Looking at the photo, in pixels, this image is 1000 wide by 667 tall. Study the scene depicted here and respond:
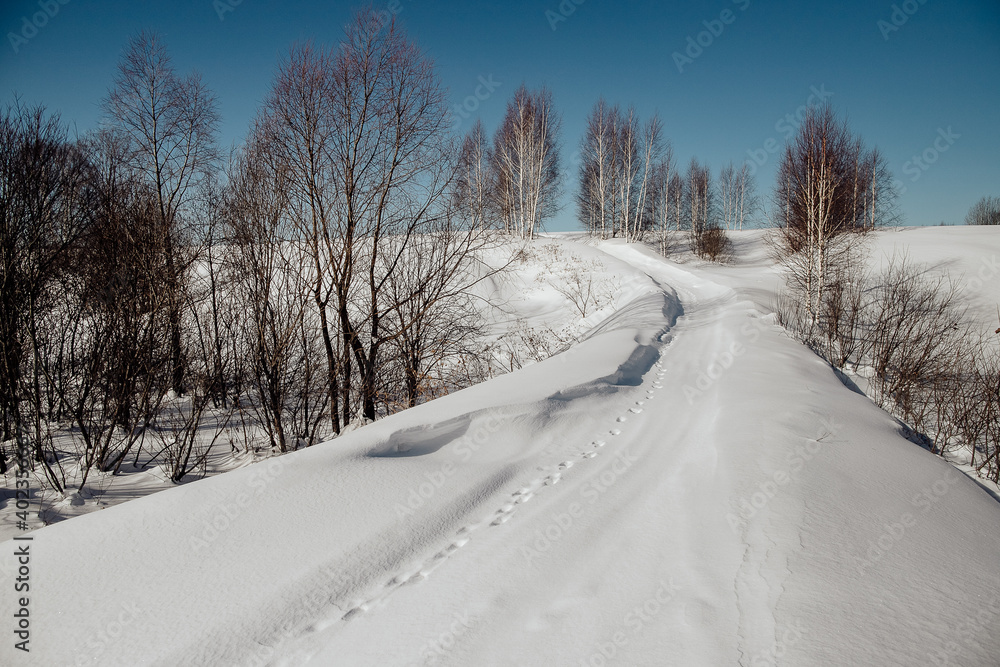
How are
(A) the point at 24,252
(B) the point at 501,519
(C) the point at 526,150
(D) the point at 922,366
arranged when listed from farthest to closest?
(C) the point at 526,150
(D) the point at 922,366
(A) the point at 24,252
(B) the point at 501,519

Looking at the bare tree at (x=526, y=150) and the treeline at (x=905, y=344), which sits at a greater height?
the bare tree at (x=526, y=150)

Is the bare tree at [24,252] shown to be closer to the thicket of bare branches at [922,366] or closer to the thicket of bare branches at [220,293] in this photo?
the thicket of bare branches at [220,293]

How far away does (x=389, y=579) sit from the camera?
254 cm

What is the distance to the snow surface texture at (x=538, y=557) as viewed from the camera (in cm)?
201

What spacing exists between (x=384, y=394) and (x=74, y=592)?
6.80m

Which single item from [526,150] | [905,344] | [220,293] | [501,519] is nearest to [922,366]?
[905,344]

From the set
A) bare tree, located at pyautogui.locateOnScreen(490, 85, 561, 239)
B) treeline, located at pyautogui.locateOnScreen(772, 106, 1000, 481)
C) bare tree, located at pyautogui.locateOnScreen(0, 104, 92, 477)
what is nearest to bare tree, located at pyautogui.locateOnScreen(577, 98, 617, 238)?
bare tree, located at pyautogui.locateOnScreen(490, 85, 561, 239)

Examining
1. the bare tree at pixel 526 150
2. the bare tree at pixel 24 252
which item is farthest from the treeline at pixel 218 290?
the bare tree at pixel 526 150

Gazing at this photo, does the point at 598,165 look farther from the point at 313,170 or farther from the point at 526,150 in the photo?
the point at 313,170

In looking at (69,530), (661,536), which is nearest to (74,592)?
(69,530)

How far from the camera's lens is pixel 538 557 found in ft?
8.94

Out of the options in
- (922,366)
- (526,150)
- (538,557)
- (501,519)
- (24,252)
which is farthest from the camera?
(526,150)

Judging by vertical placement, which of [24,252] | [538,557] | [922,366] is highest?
[24,252]

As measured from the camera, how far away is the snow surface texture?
79.3 inches
